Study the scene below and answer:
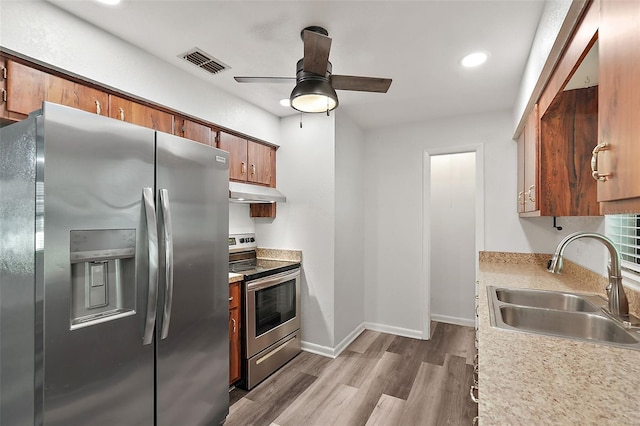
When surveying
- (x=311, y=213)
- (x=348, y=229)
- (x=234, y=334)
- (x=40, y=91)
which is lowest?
(x=234, y=334)

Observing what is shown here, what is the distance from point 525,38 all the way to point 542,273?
5.96 feet

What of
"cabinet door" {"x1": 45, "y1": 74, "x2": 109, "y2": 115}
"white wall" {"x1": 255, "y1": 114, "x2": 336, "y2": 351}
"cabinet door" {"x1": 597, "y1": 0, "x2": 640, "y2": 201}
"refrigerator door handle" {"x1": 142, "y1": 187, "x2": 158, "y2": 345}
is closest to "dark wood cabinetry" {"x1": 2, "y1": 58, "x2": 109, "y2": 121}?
"cabinet door" {"x1": 45, "y1": 74, "x2": 109, "y2": 115}

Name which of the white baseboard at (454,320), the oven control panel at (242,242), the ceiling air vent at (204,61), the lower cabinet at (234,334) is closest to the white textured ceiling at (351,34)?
the ceiling air vent at (204,61)

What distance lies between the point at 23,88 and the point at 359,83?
70.0 inches

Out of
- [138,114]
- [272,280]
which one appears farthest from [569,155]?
[138,114]

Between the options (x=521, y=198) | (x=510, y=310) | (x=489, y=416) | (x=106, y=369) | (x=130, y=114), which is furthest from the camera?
(x=521, y=198)

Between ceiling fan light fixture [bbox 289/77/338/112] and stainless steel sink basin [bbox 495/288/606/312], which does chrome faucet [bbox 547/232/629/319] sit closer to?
stainless steel sink basin [bbox 495/288/606/312]

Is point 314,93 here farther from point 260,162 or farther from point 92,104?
point 260,162

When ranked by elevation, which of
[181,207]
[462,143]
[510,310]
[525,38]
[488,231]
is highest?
[525,38]

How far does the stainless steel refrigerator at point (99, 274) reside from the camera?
1.23 meters

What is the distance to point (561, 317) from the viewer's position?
5.17 feet

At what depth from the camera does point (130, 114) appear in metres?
2.04

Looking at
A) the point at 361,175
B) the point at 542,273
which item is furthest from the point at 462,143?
the point at 542,273

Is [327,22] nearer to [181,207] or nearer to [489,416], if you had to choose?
[181,207]
